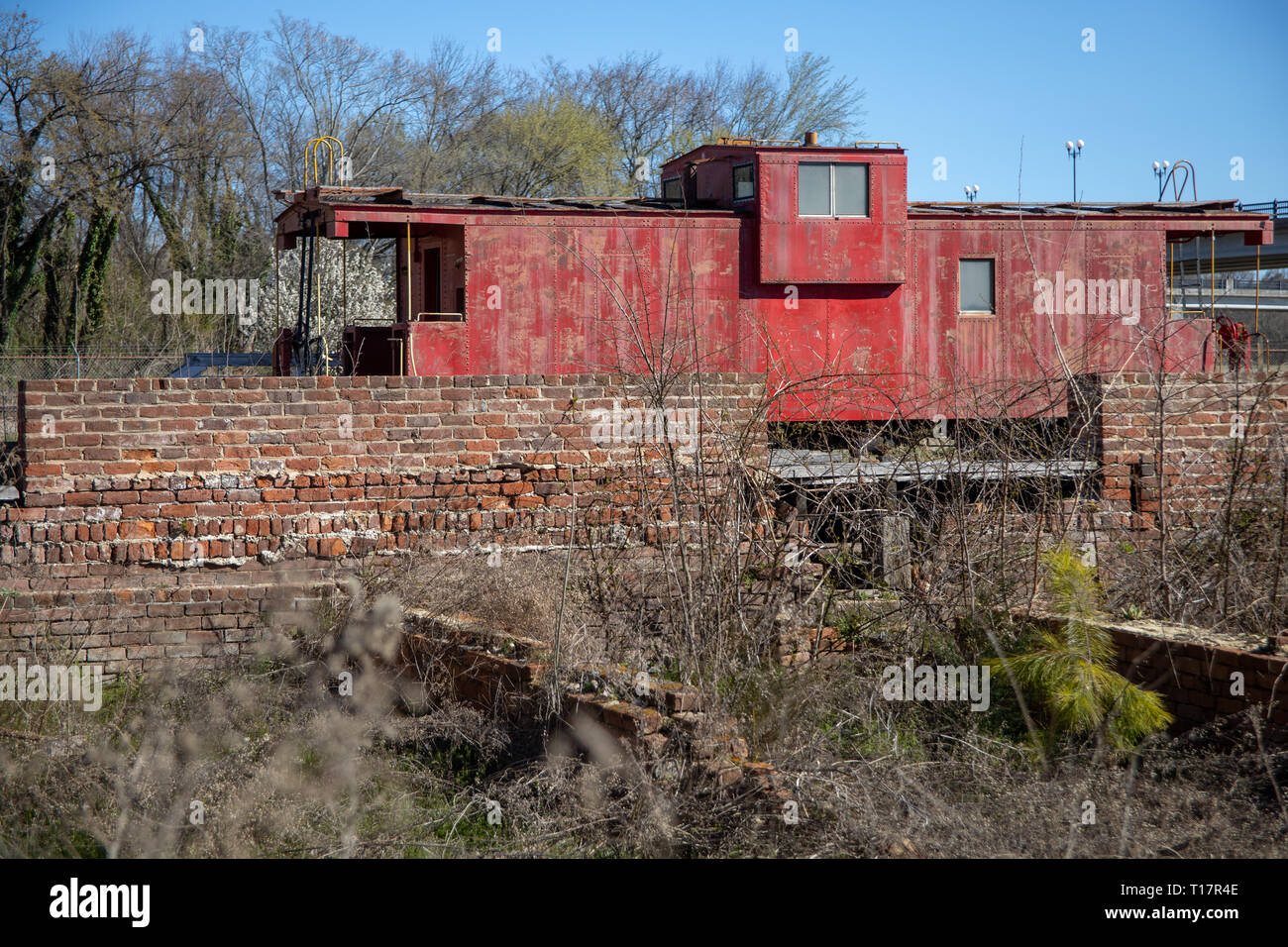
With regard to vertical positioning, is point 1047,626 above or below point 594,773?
above

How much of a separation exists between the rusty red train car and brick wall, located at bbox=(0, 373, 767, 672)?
4.09m

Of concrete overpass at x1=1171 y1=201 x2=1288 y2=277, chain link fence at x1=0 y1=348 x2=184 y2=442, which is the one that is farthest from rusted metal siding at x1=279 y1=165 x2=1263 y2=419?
concrete overpass at x1=1171 y1=201 x2=1288 y2=277

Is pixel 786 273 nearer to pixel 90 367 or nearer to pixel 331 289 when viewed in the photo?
pixel 331 289

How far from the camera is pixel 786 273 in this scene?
42.5 ft

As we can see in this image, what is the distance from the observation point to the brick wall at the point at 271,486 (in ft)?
23.5

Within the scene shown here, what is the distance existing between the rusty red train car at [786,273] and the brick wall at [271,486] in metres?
4.09

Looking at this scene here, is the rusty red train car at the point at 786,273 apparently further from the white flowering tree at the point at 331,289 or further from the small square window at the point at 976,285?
the white flowering tree at the point at 331,289

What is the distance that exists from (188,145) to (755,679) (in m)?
29.2

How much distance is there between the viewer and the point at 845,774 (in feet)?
16.4

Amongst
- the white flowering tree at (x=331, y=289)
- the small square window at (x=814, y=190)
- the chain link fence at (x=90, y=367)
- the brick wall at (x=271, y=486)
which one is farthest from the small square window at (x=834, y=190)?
the chain link fence at (x=90, y=367)

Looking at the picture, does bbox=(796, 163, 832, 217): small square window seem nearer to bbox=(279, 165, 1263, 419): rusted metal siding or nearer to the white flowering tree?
bbox=(279, 165, 1263, 419): rusted metal siding

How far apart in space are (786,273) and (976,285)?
2.70m
